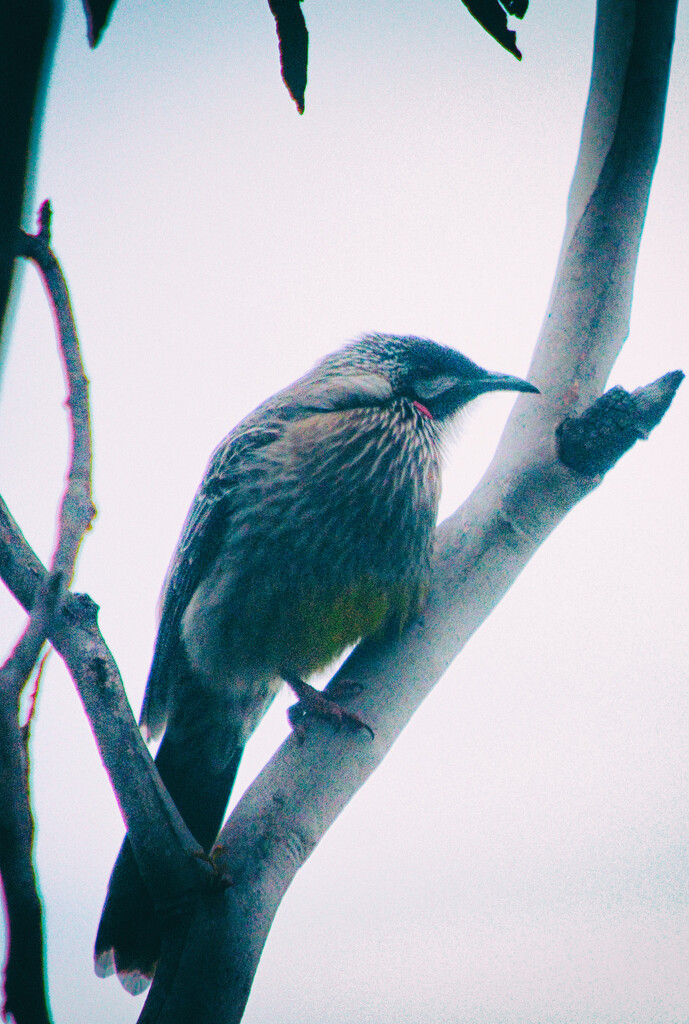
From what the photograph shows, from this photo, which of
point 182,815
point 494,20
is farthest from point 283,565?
point 494,20

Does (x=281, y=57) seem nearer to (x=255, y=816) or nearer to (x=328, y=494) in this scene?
(x=328, y=494)

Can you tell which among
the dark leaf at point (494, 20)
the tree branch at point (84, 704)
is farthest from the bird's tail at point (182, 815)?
the dark leaf at point (494, 20)

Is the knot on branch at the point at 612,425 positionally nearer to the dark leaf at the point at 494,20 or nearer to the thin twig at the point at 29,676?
the dark leaf at the point at 494,20

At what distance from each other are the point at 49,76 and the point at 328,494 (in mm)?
1841

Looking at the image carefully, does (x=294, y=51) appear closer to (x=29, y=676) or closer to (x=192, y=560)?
(x=29, y=676)

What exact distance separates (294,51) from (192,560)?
168 centimetres

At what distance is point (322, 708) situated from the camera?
199cm

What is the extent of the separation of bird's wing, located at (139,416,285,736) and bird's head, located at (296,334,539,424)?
247mm

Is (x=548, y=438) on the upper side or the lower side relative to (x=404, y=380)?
lower

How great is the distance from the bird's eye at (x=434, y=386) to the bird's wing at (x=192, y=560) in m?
0.55

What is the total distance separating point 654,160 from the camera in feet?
7.43

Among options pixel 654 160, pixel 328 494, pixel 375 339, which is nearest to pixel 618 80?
pixel 654 160

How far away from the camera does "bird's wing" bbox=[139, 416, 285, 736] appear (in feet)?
8.58

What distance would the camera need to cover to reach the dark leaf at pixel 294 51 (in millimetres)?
1362
